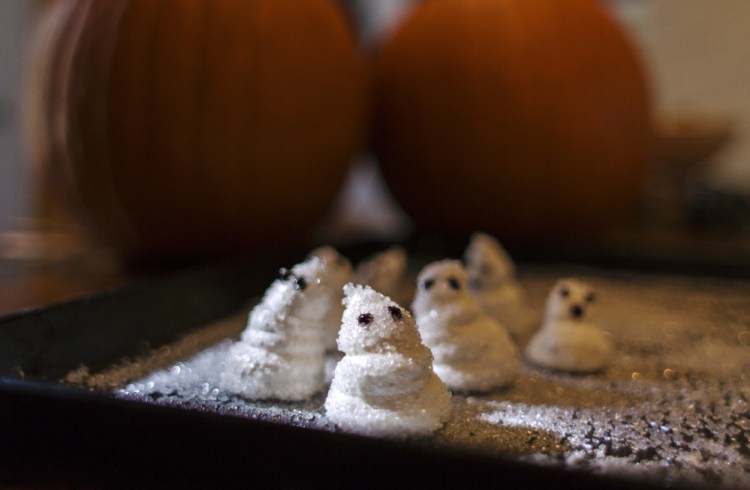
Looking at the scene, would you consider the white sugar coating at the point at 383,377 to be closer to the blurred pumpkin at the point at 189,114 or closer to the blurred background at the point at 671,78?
the blurred pumpkin at the point at 189,114

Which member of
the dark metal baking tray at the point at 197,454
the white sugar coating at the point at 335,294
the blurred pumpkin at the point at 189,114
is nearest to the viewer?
the dark metal baking tray at the point at 197,454

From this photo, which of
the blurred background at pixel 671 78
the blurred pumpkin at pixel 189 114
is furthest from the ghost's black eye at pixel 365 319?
the blurred background at pixel 671 78

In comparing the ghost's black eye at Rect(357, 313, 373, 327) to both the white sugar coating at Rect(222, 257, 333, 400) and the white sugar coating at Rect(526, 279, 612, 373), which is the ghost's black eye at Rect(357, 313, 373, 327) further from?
the white sugar coating at Rect(526, 279, 612, 373)

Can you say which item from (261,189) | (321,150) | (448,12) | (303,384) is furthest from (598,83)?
(303,384)


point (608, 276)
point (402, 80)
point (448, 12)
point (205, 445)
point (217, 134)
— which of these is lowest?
point (205, 445)

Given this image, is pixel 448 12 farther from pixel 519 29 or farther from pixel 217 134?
pixel 217 134

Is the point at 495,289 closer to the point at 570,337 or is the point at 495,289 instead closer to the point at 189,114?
the point at 570,337
